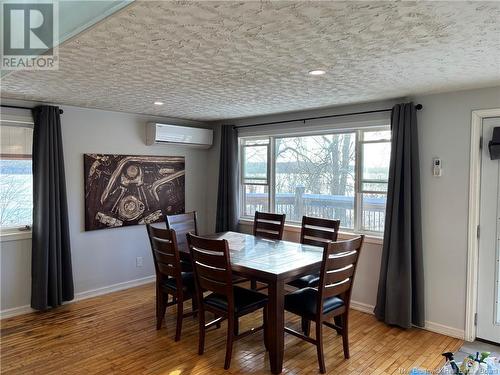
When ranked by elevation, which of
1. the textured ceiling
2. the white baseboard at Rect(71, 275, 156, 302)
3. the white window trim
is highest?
the textured ceiling

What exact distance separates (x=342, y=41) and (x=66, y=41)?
1.57m

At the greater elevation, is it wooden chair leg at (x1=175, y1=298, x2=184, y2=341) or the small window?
the small window

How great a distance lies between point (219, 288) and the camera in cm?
278

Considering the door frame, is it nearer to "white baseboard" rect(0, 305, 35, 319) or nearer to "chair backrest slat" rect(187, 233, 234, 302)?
"chair backrest slat" rect(187, 233, 234, 302)

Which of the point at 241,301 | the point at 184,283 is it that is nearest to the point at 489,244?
the point at 241,301

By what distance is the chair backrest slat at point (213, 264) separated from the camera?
2.70 m

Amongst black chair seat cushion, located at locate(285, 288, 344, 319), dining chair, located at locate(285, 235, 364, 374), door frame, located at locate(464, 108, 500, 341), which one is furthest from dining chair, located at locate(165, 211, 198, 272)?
door frame, located at locate(464, 108, 500, 341)

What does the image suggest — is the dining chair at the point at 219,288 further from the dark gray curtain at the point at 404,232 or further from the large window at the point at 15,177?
the large window at the point at 15,177

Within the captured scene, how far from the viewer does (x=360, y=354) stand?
301 centimetres

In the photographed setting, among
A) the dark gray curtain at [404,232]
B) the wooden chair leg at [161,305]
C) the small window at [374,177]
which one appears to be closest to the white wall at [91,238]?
the wooden chair leg at [161,305]

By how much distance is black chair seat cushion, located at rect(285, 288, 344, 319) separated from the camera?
9.09 ft

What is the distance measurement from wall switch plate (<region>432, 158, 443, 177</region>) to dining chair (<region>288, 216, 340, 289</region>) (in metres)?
1.03

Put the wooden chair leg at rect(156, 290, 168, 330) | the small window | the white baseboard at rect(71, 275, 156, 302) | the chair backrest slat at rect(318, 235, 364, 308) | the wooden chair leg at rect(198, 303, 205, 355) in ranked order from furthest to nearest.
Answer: the white baseboard at rect(71, 275, 156, 302), the small window, the wooden chair leg at rect(156, 290, 168, 330), the wooden chair leg at rect(198, 303, 205, 355), the chair backrest slat at rect(318, 235, 364, 308)

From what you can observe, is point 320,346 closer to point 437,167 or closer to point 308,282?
point 308,282
